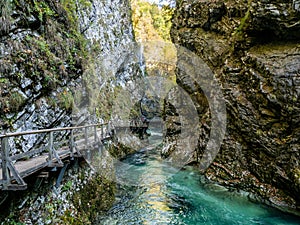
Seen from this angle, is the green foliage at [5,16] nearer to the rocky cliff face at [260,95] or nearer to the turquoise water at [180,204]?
the turquoise water at [180,204]

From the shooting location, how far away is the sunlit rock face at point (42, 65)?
7.49 meters

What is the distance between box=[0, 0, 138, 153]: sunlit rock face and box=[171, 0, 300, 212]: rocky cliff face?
7181mm

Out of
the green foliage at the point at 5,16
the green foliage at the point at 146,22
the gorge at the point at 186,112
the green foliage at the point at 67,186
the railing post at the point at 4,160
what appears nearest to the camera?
the railing post at the point at 4,160

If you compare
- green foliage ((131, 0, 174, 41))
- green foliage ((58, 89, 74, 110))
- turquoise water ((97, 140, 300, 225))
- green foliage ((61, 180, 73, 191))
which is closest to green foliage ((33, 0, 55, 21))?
green foliage ((58, 89, 74, 110))

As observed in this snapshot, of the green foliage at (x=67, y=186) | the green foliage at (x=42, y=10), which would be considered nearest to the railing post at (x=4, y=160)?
the green foliage at (x=67, y=186)

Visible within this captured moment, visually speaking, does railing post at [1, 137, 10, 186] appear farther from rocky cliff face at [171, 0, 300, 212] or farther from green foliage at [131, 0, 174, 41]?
green foliage at [131, 0, 174, 41]

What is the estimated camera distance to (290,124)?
9.45m

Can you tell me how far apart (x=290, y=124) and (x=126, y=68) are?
17144 mm

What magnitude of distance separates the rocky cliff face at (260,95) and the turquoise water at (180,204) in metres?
0.84

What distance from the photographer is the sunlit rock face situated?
7.49 m

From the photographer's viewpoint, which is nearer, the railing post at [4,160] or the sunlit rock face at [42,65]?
the railing post at [4,160]

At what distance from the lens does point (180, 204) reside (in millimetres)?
10023

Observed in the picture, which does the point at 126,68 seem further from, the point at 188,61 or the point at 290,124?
the point at 290,124

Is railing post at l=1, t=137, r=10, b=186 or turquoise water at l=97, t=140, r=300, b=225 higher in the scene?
railing post at l=1, t=137, r=10, b=186
